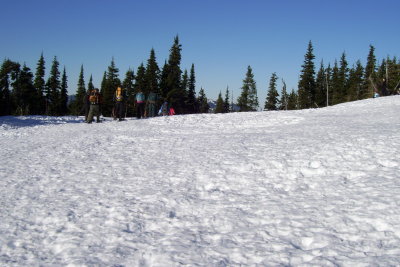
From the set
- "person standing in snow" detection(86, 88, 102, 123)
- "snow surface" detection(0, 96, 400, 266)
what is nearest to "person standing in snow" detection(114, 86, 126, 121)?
"person standing in snow" detection(86, 88, 102, 123)

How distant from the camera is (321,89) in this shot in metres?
68.4

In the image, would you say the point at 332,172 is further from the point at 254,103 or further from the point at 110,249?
the point at 254,103

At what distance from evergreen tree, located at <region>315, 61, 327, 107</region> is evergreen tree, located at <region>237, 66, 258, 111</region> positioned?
44.3 ft

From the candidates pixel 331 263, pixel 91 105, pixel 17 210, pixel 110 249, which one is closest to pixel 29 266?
pixel 110 249

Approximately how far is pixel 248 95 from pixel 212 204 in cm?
6504

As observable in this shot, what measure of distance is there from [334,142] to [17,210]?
24.5 ft

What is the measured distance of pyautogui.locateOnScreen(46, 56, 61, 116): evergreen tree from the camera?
6494 cm

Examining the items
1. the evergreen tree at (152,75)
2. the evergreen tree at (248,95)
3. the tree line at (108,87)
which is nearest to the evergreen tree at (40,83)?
the tree line at (108,87)

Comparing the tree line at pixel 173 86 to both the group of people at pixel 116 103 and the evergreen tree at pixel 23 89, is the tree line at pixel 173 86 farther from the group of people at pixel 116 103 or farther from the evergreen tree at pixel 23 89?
the group of people at pixel 116 103

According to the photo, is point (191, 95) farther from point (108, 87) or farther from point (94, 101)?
point (94, 101)

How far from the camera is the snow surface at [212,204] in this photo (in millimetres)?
3543

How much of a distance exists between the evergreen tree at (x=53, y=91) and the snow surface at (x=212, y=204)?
62.9m

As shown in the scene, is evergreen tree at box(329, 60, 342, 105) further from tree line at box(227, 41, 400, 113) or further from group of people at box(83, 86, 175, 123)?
group of people at box(83, 86, 175, 123)

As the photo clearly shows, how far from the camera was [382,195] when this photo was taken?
470 cm
